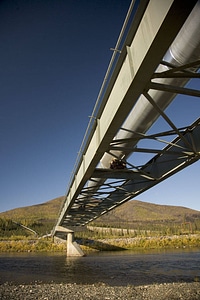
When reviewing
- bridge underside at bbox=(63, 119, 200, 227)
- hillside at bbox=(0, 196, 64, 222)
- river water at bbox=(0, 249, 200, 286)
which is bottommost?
river water at bbox=(0, 249, 200, 286)

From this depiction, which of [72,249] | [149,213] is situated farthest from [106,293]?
[149,213]

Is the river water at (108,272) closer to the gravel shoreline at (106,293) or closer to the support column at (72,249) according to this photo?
the gravel shoreline at (106,293)

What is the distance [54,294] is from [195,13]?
1053cm

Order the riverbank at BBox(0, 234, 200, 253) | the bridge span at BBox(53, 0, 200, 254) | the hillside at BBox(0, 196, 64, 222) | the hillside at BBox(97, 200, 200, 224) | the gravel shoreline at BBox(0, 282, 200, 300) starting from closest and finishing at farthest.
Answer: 1. the bridge span at BBox(53, 0, 200, 254)
2. the gravel shoreline at BBox(0, 282, 200, 300)
3. the riverbank at BBox(0, 234, 200, 253)
4. the hillside at BBox(0, 196, 64, 222)
5. the hillside at BBox(97, 200, 200, 224)

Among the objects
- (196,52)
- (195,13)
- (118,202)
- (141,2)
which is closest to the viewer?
(141,2)

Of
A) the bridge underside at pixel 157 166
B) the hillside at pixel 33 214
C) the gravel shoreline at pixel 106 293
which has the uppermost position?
the hillside at pixel 33 214

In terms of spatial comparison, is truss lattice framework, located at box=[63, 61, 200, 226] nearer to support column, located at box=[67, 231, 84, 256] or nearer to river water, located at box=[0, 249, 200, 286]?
river water, located at box=[0, 249, 200, 286]

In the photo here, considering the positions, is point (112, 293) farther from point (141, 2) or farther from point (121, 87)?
point (141, 2)

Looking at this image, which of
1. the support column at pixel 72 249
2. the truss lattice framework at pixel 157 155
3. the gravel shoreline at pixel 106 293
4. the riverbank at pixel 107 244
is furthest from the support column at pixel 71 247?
the gravel shoreline at pixel 106 293

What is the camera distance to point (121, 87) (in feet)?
20.6

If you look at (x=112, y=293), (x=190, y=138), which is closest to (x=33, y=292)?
(x=112, y=293)

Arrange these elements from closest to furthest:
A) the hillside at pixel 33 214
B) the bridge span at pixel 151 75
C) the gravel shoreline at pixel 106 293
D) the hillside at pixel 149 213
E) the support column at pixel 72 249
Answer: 1. the bridge span at pixel 151 75
2. the gravel shoreline at pixel 106 293
3. the support column at pixel 72 249
4. the hillside at pixel 33 214
5. the hillside at pixel 149 213

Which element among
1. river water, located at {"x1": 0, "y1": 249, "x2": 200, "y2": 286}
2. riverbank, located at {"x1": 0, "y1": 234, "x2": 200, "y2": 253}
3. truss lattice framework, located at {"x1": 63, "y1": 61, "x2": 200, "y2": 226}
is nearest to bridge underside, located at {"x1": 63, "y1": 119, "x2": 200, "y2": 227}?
truss lattice framework, located at {"x1": 63, "y1": 61, "x2": 200, "y2": 226}

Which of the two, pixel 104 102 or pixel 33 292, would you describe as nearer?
pixel 104 102
